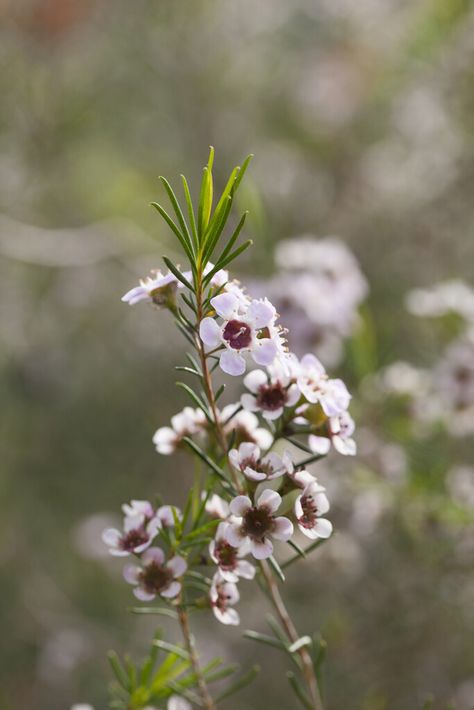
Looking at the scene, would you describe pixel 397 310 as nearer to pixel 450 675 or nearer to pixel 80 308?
pixel 450 675

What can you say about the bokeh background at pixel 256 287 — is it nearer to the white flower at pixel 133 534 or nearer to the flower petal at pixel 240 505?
the white flower at pixel 133 534

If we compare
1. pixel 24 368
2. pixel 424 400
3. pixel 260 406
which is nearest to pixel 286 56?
pixel 24 368

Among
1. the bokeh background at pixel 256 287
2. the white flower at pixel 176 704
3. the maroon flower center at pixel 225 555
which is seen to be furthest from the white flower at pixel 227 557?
the bokeh background at pixel 256 287

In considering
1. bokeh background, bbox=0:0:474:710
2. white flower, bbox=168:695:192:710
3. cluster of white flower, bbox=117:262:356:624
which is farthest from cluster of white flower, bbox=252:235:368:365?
white flower, bbox=168:695:192:710

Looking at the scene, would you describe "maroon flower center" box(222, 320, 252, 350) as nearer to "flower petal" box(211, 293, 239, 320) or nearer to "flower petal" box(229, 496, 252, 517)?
"flower petal" box(211, 293, 239, 320)

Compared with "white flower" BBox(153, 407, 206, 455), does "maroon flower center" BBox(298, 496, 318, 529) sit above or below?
below

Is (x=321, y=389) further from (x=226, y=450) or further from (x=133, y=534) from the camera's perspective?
(x=133, y=534)
